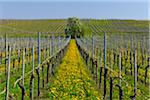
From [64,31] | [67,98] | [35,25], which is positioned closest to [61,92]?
[67,98]

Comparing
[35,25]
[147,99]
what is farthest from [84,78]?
[35,25]

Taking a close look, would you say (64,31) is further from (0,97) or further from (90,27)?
(0,97)

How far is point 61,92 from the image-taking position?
12391mm

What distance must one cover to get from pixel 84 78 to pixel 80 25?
243 feet

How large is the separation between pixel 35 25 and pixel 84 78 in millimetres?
78619

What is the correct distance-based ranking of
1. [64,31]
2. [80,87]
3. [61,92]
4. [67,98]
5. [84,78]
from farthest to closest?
[64,31]
[84,78]
[80,87]
[61,92]
[67,98]

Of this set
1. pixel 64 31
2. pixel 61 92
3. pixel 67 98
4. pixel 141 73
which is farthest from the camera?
pixel 64 31

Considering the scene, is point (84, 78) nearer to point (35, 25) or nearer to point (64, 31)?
point (64, 31)

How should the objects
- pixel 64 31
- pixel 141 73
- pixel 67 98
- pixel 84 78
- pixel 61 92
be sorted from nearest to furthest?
1. pixel 67 98
2. pixel 61 92
3. pixel 84 78
4. pixel 141 73
5. pixel 64 31

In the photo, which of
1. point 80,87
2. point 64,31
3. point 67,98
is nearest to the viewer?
point 67,98

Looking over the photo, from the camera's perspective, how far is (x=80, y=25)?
89.3 m

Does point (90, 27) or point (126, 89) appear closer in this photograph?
point (126, 89)

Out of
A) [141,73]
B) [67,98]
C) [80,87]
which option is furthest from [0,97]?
[141,73]

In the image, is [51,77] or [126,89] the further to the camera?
[51,77]
